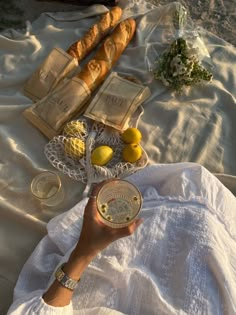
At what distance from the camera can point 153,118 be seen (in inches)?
70.5

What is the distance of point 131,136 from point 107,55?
1.50 ft

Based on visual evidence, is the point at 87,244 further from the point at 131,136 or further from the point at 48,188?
the point at 131,136

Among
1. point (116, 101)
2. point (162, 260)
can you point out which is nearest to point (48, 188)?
point (116, 101)

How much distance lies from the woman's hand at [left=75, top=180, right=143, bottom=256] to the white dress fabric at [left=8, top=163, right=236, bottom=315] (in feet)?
0.60

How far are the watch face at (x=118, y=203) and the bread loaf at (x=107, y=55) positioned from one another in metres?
0.88

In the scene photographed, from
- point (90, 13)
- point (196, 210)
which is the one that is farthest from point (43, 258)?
point (90, 13)

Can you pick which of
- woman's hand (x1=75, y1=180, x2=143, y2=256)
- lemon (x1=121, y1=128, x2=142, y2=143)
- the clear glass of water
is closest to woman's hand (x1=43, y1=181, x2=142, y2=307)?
woman's hand (x1=75, y1=180, x2=143, y2=256)

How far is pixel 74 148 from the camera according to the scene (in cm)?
161

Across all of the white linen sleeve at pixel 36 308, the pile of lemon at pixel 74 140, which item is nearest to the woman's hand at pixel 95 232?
the white linen sleeve at pixel 36 308

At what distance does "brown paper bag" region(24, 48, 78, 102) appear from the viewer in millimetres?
1817

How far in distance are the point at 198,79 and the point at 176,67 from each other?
0.13 m

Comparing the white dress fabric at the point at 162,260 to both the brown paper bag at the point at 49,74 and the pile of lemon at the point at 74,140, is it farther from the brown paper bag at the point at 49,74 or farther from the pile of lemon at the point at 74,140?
the brown paper bag at the point at 49,74

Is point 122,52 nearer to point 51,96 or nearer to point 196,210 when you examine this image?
point 51,96

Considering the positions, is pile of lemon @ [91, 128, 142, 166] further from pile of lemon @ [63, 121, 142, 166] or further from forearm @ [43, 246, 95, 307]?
forearm @ [43, 246, 95, 307]
